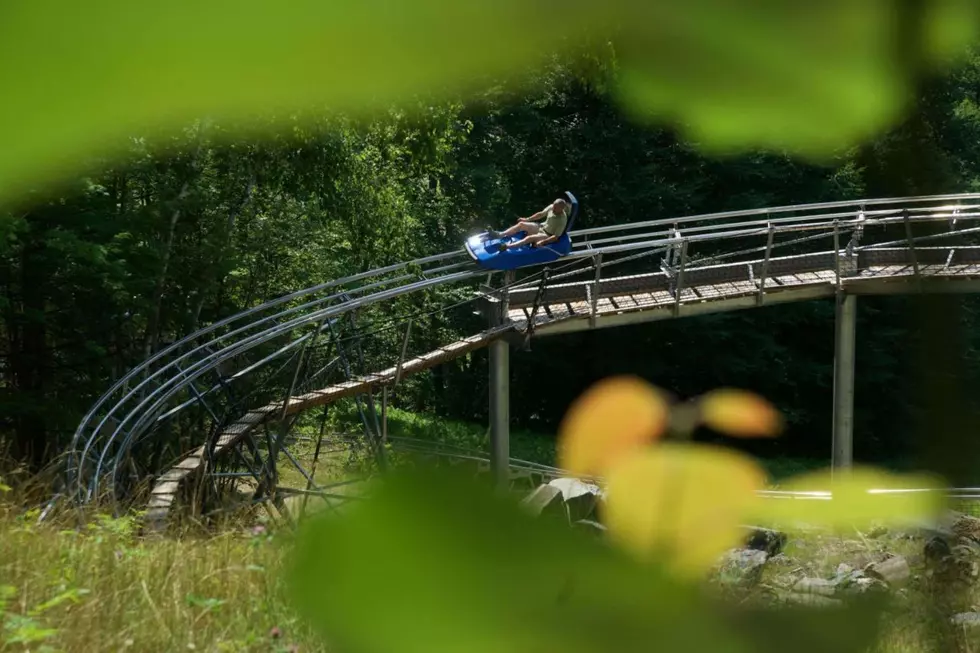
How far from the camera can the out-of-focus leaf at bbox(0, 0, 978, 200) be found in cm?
10

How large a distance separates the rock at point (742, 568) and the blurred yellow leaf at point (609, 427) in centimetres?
3

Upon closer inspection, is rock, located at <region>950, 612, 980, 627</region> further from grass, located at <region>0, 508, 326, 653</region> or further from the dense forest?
grass, located at <region>0, 508, 326, 653</region>

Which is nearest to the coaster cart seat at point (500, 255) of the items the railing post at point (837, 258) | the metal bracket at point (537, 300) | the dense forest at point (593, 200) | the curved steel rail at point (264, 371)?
the curved steel rail at point (264, 371)

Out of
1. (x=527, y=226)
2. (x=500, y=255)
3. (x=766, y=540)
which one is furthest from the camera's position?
(x=500, y=255)

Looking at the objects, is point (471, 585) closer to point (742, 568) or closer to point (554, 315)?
point (742, 568)

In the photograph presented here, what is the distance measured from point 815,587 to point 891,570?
0.03 metres

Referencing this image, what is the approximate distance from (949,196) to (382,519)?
5.1 inches

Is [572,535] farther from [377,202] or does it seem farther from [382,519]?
[377,202]

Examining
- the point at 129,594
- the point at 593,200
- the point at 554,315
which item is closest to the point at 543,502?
the point at 593,200

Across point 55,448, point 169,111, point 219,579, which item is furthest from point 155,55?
point 55,448

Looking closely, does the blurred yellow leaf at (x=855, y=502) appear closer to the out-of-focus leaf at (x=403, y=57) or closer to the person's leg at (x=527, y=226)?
the out-of-focus leaf at (x=403, y=57)

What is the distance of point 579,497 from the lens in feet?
0.66

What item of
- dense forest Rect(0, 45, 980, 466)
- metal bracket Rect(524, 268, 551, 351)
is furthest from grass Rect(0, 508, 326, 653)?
metal bracket Rect(524, 268, 551, 351)

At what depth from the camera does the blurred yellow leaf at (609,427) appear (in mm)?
177
